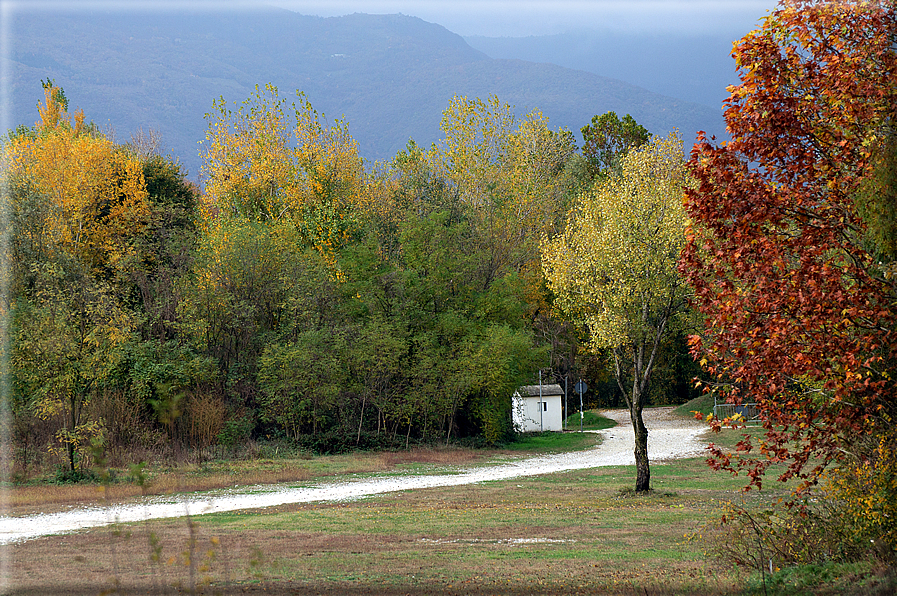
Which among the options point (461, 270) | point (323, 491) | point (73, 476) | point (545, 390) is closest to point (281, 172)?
point (461, 270)

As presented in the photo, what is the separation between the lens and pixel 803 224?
306 inches

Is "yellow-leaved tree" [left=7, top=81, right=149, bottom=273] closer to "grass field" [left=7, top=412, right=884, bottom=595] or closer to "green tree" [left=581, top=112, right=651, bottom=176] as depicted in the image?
"grass field" [left=7, top=412, right=884, bottom=595]

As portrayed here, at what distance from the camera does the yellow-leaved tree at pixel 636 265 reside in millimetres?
19344

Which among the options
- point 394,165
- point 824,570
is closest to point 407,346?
point 394,165

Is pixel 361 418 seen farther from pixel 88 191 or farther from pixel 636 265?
pixel 636 265

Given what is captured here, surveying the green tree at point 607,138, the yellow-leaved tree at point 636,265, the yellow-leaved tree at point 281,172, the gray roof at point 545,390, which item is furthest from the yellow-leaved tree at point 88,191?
the green tree at point 607,138

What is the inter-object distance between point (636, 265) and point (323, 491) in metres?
11.5

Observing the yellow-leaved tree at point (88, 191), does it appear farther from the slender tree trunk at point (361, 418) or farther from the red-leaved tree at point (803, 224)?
the red-leaved tree at point (803, 224)

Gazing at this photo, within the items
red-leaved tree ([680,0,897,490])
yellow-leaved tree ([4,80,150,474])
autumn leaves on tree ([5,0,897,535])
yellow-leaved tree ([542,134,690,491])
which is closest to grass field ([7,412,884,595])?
autumn leaves on tree ([5,0,897,535])

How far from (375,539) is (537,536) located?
2779 millimetres

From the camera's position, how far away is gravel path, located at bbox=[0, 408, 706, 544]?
15.5 m

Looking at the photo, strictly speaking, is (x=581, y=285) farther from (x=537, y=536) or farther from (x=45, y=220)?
(x=45, y=220)

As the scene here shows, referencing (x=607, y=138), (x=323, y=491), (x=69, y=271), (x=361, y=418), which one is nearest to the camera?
(x=323, y=491)

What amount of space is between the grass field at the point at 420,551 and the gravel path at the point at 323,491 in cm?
73
